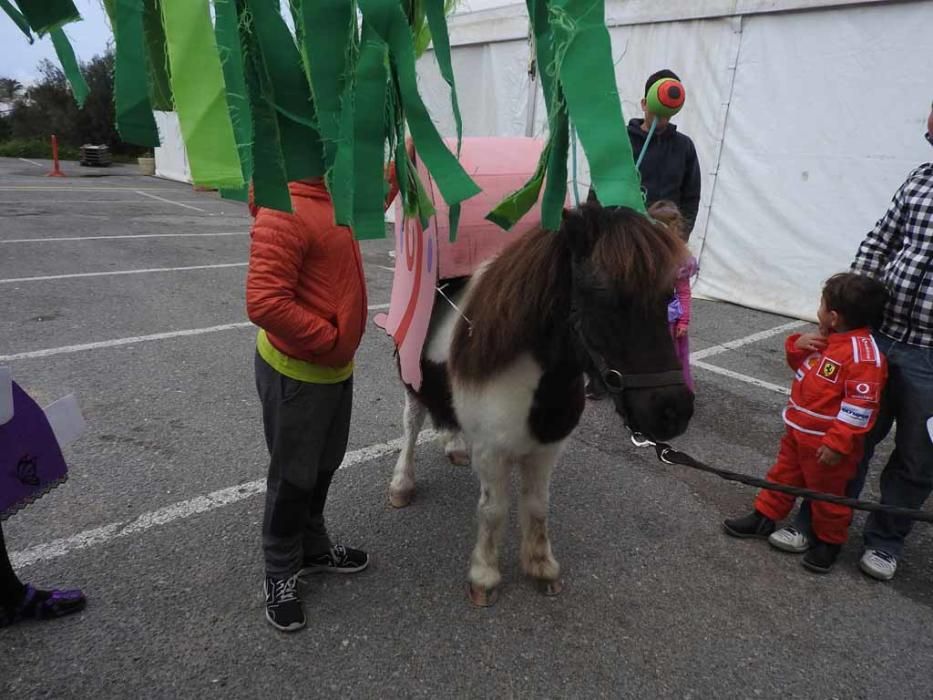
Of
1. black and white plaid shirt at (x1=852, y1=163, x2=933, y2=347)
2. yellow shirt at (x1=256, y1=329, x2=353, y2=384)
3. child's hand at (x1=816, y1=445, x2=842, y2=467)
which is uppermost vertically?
black and white plaid shirt at (x1=852, y1=163, x2=933, y2=347)

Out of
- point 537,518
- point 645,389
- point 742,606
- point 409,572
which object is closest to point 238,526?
point 409,572

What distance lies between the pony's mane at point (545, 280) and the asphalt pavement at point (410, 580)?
100cm

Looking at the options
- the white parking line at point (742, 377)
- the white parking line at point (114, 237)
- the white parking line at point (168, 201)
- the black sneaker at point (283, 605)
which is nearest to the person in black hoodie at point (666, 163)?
the white parking line at point (742, 377)

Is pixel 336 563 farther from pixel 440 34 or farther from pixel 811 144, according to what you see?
pixel 811 144

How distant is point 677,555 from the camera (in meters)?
2.65

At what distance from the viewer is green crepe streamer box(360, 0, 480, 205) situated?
956 mm

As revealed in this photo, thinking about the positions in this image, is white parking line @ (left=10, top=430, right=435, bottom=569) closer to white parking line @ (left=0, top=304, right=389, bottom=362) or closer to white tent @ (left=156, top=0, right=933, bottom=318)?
white parking line @ (left=0, top=304, right=389, bottom=362)

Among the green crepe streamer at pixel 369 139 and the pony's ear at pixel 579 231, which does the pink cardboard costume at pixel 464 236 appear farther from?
the green crepe streamer at pixel 369 139

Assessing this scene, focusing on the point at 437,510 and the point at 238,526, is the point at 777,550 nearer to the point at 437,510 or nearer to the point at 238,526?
the point at 437,510

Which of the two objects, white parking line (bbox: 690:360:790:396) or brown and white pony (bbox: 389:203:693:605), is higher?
brown and white pony (bbox: 389:203:693:605)

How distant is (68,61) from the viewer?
39.7 inches

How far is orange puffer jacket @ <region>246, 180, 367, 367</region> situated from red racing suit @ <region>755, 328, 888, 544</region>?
76.3 inches

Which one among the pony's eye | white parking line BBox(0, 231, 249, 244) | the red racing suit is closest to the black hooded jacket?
the red racing suit

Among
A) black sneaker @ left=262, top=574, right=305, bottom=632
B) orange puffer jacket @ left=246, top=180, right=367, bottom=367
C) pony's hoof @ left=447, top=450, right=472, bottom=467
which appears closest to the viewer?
orange puffer jacket @ left=246, top=180, right=367, bottom=367
